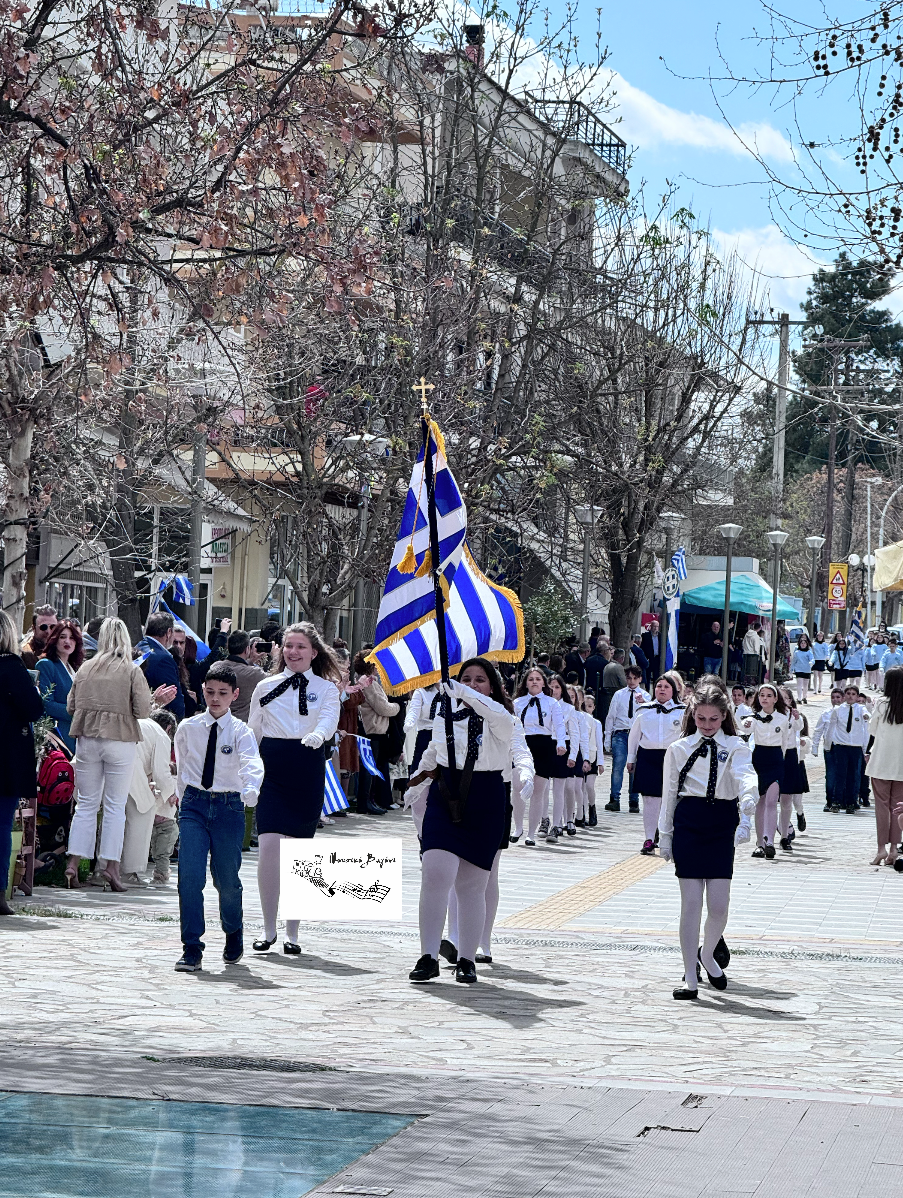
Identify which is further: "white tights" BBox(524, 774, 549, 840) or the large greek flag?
"white tights" BBox(524, 774, 549, 840)

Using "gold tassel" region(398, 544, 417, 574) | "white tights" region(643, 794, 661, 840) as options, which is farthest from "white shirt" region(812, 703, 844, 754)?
"gold tassel" region(398, 544, 417, 574)

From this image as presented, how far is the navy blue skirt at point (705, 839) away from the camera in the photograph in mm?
10258

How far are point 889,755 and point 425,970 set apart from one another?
27.9 feet

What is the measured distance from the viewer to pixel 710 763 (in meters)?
10.4

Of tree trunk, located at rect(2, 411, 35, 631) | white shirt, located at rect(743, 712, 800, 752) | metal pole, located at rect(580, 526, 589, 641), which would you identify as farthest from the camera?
metal pole, located at rect(580, 526, 589, 641)

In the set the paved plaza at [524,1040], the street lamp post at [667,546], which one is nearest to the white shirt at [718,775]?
the paved plaza at [524,1040]

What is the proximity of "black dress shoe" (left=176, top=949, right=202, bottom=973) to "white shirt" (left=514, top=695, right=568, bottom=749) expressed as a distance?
9.58 meters

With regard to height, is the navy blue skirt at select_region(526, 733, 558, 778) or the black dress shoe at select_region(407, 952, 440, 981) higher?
the navy blue skirt at select_region(526, 733, 558, 778)

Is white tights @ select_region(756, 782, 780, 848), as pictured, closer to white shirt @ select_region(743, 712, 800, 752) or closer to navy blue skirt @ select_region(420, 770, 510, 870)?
white shirt @ select_region(743, 712, 800, 752)

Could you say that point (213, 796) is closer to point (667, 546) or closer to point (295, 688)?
point (295, 688)

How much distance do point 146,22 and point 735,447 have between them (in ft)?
104

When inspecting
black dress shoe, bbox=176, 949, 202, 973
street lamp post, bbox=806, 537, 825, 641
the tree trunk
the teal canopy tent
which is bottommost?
black dress shoe, bbox=176, 949, 202, 973

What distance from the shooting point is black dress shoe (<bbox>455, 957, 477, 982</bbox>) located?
1016 centimetres

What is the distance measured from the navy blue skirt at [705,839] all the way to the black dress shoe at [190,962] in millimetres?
2631
